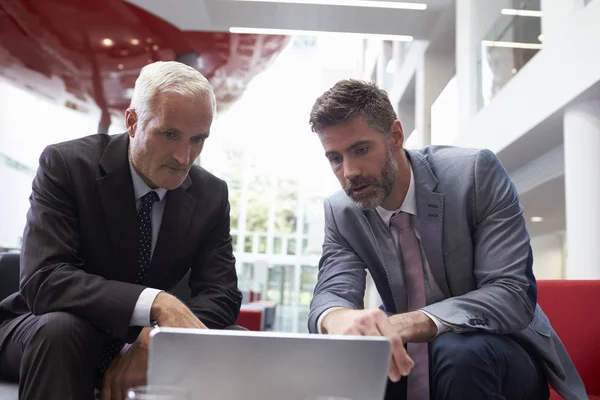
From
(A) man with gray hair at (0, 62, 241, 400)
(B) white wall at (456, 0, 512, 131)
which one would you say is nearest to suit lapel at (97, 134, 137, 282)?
(A) man with gray hair at (0, 62, 241, 400)

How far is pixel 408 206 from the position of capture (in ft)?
5.75

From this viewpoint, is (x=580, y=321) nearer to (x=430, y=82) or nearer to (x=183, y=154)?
(x=183, y=154)

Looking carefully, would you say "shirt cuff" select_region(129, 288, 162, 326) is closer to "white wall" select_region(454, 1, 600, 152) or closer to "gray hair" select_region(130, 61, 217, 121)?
"gray hair" select_region(130, 61, 217, 121)

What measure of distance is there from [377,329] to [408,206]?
2.03ft

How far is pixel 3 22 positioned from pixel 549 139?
5401 mm

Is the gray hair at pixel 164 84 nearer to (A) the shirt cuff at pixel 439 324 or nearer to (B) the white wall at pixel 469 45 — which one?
(A) the shirt cuff at pixel 439 324

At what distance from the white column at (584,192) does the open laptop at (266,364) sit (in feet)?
11.8

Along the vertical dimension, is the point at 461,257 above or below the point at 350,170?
below

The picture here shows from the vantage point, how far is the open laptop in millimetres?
817

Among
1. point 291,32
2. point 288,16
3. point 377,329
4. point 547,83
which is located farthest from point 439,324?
point 291,32

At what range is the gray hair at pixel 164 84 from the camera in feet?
5.45

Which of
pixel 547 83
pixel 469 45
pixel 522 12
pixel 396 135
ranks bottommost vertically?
pixel 396 135

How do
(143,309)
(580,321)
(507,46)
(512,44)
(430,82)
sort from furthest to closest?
(430,82), (507,46), (512,44), (580,321), (143,309)

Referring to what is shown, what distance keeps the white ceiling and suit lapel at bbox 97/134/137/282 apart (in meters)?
5.26
